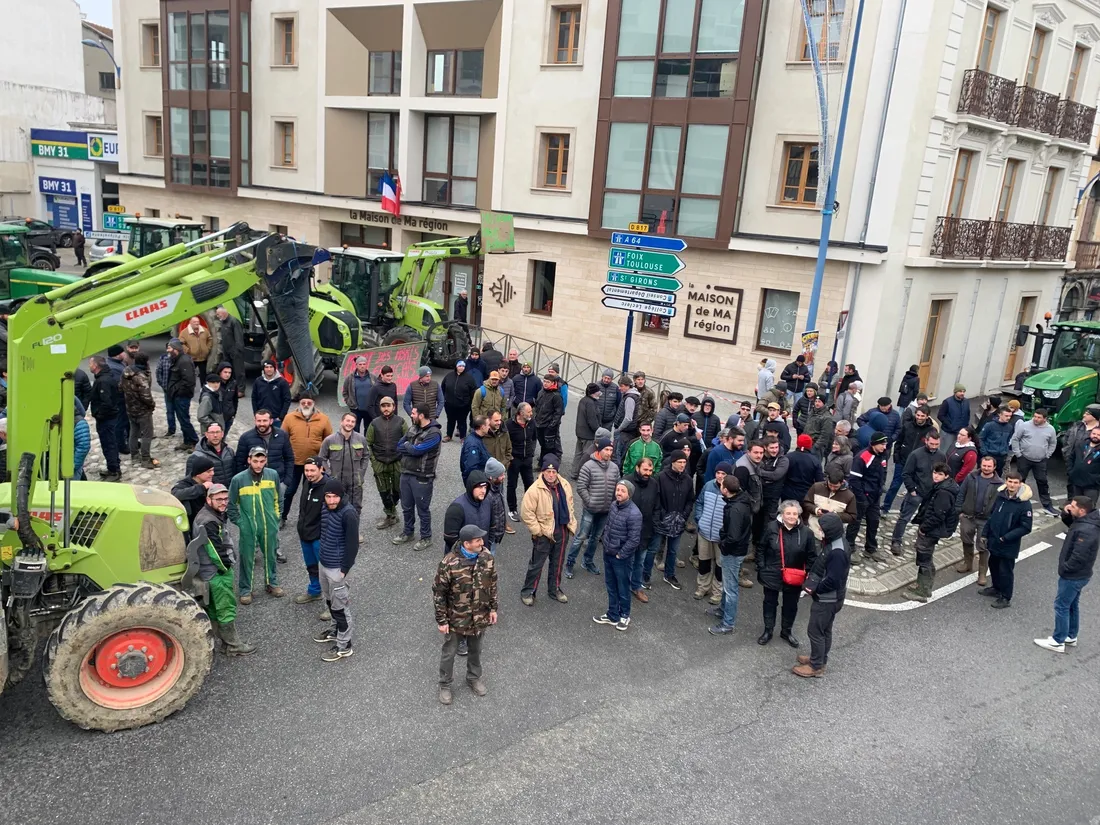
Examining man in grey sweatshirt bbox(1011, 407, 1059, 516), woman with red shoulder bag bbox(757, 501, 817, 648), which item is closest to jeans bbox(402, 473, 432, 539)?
woman with red shoulder bag bbox(757, 501, 817, 648)

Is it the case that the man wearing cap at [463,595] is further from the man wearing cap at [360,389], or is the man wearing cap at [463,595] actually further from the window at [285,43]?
the window at [285,43]

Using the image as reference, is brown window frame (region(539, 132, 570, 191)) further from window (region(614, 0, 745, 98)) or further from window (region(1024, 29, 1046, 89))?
window (region(1024, 29, 1046, 89))

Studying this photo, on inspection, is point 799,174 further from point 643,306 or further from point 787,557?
point 787,557

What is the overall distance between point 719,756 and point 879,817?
121 cm

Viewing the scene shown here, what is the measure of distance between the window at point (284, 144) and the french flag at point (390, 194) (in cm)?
508

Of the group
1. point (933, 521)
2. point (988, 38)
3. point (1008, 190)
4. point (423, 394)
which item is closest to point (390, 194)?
point (423, 394)

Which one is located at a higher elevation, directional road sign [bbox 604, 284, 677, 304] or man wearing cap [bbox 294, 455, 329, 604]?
directional road sign [bbox 604, 284, 677, 304]

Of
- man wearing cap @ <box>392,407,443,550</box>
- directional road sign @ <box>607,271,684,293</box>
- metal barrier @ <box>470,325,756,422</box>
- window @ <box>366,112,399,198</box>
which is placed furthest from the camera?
window @ <box>366,112,399,198</box>

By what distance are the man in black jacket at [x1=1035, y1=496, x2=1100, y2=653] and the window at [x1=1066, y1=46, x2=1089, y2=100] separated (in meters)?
17.8

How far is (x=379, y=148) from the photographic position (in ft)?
84.3

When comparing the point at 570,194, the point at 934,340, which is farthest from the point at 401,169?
the point at 934,340

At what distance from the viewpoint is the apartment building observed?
17.4 meters

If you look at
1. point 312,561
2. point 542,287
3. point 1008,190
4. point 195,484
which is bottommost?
point 312,561

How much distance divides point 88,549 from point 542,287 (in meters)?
17.1
